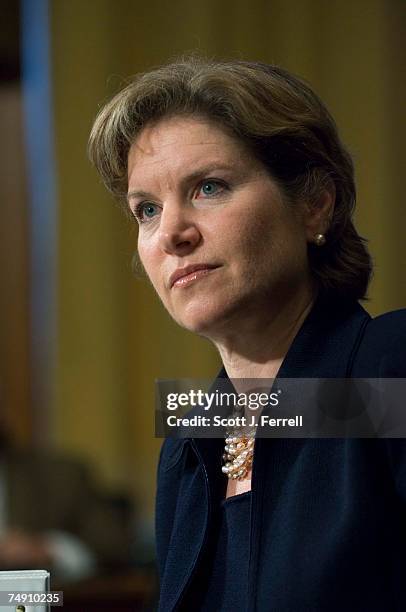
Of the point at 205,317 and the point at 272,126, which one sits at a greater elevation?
the point at 272,126

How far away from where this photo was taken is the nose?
839 millimetres

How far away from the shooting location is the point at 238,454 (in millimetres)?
889

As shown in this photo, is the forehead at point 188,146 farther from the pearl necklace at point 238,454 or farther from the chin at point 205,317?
the pearl necklace at point 238,454

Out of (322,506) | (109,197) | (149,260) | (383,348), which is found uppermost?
(109,197)

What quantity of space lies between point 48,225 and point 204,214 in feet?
7.69

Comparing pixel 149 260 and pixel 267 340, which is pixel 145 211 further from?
pixel 267 340

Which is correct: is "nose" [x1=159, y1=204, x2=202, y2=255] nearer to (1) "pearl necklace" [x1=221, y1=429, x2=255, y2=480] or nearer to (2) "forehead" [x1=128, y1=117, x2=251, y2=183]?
(2) "forehead" [x1=128, y1=117, x2=251, y2=183]

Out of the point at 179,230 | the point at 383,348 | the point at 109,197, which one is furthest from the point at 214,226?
the point at 109,197

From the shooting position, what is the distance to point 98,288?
2.66 meters

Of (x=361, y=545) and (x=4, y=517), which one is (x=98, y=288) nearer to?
(x=4, y=517)

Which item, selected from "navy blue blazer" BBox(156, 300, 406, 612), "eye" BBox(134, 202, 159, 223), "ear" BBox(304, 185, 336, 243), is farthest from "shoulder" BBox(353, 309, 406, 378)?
"eye" BBox(134, 202, 159, 223)

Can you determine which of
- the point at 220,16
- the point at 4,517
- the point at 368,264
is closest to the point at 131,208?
the point at 368,264

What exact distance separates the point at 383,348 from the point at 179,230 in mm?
203

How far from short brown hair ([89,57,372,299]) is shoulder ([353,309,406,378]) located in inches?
3.8
